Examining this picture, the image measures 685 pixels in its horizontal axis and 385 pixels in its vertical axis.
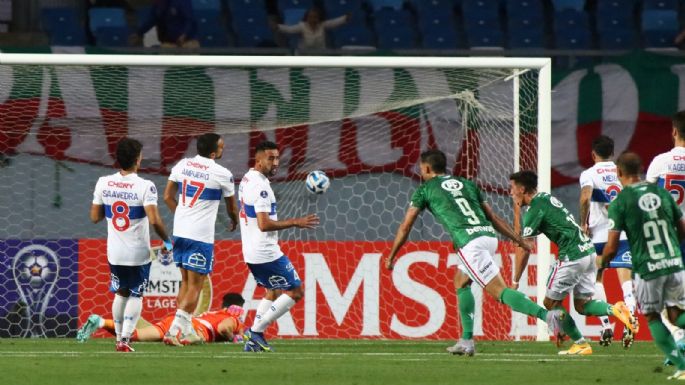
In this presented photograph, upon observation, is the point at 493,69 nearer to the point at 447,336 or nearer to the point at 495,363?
the point at 447,336

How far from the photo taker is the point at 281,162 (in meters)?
15.5

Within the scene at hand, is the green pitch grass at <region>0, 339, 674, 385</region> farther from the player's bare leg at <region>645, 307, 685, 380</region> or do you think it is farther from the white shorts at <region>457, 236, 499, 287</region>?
the white shorts at <region>457, 236, 499, 287</region>

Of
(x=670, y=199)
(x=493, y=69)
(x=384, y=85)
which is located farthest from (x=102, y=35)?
(x=670, y=199)

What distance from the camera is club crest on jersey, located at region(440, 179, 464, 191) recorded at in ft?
37.0

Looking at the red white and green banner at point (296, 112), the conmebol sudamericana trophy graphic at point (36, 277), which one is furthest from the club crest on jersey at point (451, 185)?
the conmebol sudamericana trophy graphic at point (36, 277)

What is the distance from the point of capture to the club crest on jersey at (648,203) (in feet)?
29.9

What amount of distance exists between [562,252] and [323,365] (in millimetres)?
2679

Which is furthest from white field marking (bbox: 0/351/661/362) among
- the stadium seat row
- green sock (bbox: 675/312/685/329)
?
the stadium seat row

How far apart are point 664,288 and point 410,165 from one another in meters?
6.54

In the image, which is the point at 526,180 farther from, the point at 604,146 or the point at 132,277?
the point at 132,277

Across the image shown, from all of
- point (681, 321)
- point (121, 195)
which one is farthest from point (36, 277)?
point (681, 321)

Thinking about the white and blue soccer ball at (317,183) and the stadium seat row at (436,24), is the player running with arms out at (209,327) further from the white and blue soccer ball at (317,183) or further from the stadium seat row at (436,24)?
the stadium seat row at (436,24)

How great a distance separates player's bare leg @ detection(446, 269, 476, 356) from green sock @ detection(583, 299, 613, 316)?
109 cm

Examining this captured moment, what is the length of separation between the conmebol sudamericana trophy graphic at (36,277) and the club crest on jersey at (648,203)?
7.73 metres
